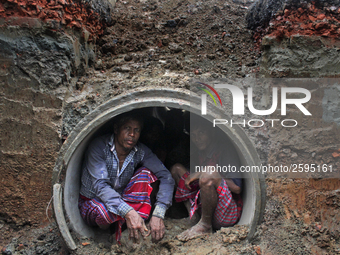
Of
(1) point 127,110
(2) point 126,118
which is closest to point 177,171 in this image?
(2) point 126,118

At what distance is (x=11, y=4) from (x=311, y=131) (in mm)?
3399

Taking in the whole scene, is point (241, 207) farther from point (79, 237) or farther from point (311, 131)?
point (79, 237)

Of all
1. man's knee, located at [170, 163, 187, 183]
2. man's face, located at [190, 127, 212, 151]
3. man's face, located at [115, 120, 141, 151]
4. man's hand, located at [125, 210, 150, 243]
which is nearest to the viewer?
man's hand, located at [125, 210, 150, 243]

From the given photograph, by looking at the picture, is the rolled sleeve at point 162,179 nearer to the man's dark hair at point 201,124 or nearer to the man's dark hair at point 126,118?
the man's dark hair at point 126,118

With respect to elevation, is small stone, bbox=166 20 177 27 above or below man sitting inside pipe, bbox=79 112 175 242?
above

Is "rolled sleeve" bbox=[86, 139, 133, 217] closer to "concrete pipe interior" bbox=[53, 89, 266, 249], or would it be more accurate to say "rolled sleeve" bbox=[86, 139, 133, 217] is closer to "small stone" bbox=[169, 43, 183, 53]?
"concrete pipe interior" bbox=[53, 89, 266, 249]

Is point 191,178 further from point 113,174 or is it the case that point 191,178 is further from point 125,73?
point 125,73

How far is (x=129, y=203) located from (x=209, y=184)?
0.90 m

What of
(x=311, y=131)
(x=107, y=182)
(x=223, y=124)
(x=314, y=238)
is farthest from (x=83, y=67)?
Result: (x=314, y=238)

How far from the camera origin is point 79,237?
2852 millimetres

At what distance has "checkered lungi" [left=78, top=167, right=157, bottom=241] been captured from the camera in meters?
2.92

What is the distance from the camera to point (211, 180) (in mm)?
2863

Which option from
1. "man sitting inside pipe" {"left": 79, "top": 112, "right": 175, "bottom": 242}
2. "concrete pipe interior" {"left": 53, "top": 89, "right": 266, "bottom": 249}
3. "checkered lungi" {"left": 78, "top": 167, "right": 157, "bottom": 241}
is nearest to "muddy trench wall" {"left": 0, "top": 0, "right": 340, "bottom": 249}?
"concrete pipe interior" {"left": 53, "top": 89, "right": 266, "bottom": 249}

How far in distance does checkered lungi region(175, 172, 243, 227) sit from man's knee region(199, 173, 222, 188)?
48 mm
